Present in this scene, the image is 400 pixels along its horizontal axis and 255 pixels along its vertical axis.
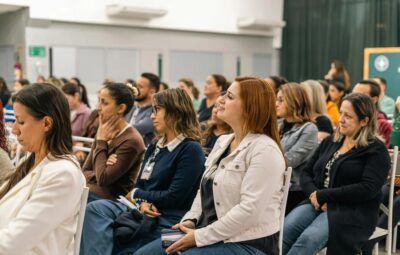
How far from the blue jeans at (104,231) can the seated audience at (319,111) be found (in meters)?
1.56

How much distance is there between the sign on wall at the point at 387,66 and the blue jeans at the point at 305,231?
433 cm

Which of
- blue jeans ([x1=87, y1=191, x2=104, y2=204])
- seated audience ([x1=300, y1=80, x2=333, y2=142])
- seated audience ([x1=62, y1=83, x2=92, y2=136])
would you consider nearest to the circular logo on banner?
seated audience ([x1=300, y1=80, x2=333, y2=142])

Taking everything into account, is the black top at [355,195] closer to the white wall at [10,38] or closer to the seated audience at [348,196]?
the seated audience at [348,196]

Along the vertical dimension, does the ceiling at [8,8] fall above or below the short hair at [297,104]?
above

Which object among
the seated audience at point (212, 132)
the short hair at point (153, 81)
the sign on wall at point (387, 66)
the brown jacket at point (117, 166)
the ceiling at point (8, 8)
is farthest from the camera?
the ceiling at point (8, 8)

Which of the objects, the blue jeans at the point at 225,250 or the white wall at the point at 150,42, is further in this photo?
the white wall at the point at 150,42

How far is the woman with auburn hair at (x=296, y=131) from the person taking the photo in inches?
128

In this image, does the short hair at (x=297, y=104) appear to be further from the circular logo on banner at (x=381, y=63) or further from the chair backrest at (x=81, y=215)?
the circular logo on banner at (x=381, y=63)

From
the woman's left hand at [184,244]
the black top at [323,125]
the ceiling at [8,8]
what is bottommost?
the woman's left hand at [184,244]

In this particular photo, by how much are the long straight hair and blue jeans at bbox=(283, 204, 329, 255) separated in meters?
1.35

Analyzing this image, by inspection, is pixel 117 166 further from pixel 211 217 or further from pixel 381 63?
pixel 381 63

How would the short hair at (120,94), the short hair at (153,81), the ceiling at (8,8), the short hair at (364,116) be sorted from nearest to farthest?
the short hair at (364,116) → the short hair at (120,94) → the short hair at (153,81) → the ceiling at (8,8)

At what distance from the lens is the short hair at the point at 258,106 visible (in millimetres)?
2072

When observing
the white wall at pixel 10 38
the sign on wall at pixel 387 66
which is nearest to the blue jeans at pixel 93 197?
the sign on wall at pixel 387 66
